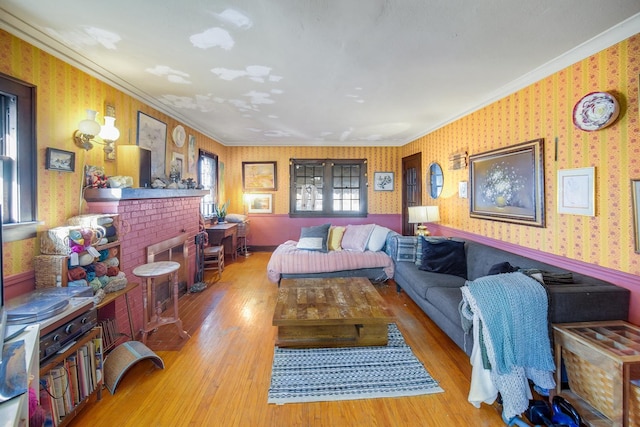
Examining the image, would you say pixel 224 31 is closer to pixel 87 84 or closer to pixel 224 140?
pixel 87 84

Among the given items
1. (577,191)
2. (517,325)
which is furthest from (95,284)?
(577,191)

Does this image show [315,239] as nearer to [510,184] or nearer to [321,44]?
[510,184]

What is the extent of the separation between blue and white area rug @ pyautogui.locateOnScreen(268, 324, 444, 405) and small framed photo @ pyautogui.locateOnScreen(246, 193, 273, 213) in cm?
456

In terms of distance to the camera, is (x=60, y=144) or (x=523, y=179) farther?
(x=523, y=179)

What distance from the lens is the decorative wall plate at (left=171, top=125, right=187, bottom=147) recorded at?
427 centimetres

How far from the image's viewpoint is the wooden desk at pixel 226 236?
5.32 meters

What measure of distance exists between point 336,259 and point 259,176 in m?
3.51

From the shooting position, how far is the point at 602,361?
62.5 inches

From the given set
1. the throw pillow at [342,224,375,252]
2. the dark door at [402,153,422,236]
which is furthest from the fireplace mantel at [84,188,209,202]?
the dark door at [402,153,422,236]

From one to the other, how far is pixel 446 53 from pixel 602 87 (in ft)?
4.07

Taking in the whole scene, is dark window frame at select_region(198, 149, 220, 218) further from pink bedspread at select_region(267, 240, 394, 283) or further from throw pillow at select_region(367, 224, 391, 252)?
throw pillow at select_region(367, 224, 391, 252)

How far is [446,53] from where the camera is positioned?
2.40 m

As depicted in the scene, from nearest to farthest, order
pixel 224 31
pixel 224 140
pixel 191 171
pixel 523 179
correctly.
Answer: pixel 224 31 < pixel 523 179 < pixel 191 171 < pixel 224 140

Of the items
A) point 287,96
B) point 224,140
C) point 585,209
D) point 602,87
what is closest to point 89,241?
point 287,96
